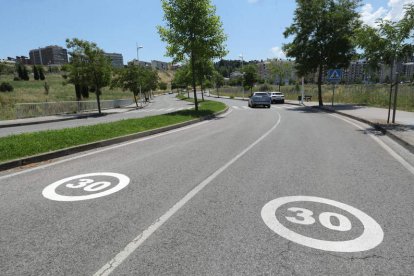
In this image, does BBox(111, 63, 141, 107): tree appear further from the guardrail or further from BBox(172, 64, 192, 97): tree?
the guardrail

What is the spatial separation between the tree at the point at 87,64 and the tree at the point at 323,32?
1740 centimetres

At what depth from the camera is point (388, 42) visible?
12.7m

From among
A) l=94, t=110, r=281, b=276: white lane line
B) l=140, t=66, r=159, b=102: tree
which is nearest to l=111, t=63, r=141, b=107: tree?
l=140, t=66, r=159, b=102: tree

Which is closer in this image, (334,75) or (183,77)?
(334,75)

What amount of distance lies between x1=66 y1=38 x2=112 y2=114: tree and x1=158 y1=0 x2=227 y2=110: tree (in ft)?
30.9

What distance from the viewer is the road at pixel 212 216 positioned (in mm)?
3113

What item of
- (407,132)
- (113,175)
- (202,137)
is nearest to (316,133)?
(407,132)

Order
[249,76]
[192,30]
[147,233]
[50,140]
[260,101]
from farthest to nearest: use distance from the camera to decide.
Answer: [249,76] → [260,101] → [192,30] → [50,140] → [147,233]

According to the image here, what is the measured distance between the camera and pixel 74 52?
28.2m

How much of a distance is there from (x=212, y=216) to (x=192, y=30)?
757 inches

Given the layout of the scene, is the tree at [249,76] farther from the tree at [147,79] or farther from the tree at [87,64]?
the tree at [87,64]

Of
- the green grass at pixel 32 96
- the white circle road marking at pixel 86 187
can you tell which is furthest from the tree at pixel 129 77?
the white circle road marking at pixel 86 187

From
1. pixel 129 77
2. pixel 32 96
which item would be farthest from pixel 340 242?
pixel 32 96

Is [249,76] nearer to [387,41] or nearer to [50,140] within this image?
[387,41]
